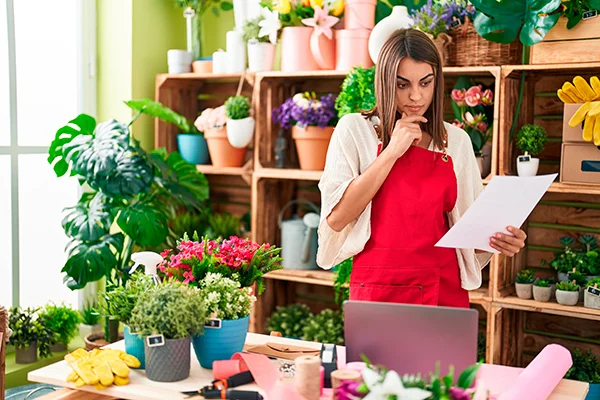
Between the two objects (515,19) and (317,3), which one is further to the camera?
(317,3)

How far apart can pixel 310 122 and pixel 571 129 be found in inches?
48.8

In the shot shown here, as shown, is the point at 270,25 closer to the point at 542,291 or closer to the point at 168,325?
the point at 542,291

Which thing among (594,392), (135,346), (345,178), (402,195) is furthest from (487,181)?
(135,346)

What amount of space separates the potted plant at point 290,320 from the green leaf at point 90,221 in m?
1.02

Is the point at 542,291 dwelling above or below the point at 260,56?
below

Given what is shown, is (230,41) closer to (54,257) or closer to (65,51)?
(65,51)

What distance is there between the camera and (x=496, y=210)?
1.98 metres

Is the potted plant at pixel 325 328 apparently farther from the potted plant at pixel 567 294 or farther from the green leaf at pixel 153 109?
the green leaf at pixel 153 109

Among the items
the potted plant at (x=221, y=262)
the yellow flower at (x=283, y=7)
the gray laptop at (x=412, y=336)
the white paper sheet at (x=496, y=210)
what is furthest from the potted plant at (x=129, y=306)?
the yellow flower at (x=283, y=7)

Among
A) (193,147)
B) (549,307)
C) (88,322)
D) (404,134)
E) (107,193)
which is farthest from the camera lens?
(193,147)

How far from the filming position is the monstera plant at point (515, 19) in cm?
306

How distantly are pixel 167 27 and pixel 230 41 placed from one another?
55cm

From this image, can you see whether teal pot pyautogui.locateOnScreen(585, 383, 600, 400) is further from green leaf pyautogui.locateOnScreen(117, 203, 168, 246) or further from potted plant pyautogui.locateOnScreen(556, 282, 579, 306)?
green leaf pyautogui.locateOnScreen(117, 203, 168, 246)

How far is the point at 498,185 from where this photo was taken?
1.88m
